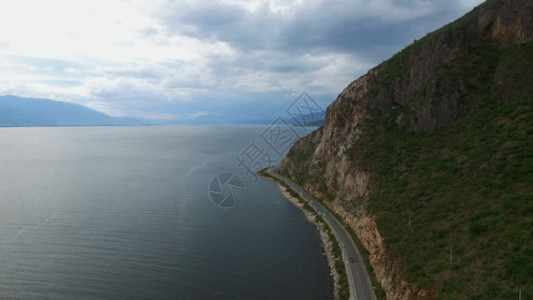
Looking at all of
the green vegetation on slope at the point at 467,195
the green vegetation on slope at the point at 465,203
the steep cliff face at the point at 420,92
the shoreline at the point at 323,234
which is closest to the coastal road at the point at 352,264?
the shoreline at the point at 323,234

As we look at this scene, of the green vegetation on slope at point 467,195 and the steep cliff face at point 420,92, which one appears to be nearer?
the green vegetation on slope at point 467,195

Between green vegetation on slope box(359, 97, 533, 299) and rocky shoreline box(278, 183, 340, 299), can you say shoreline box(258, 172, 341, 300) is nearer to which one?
rocky shoreline box(278, 183, 340, 299)

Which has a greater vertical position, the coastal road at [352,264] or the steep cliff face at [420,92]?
the steep cliff face at [420,92]

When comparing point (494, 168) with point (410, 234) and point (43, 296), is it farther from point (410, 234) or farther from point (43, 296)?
point (43, 296)

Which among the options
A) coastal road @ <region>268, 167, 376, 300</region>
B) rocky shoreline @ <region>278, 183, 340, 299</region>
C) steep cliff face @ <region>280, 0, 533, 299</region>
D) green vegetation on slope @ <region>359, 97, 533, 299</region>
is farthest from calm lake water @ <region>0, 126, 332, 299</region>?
green vegetation on slope @ <region>359, 97, 533, 299</region>

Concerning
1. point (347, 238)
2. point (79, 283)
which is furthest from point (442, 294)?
point (79, 283)

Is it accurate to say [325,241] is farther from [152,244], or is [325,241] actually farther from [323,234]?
[152,244]

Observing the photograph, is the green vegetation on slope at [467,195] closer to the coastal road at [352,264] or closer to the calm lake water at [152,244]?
the coastal road at [352,264]
